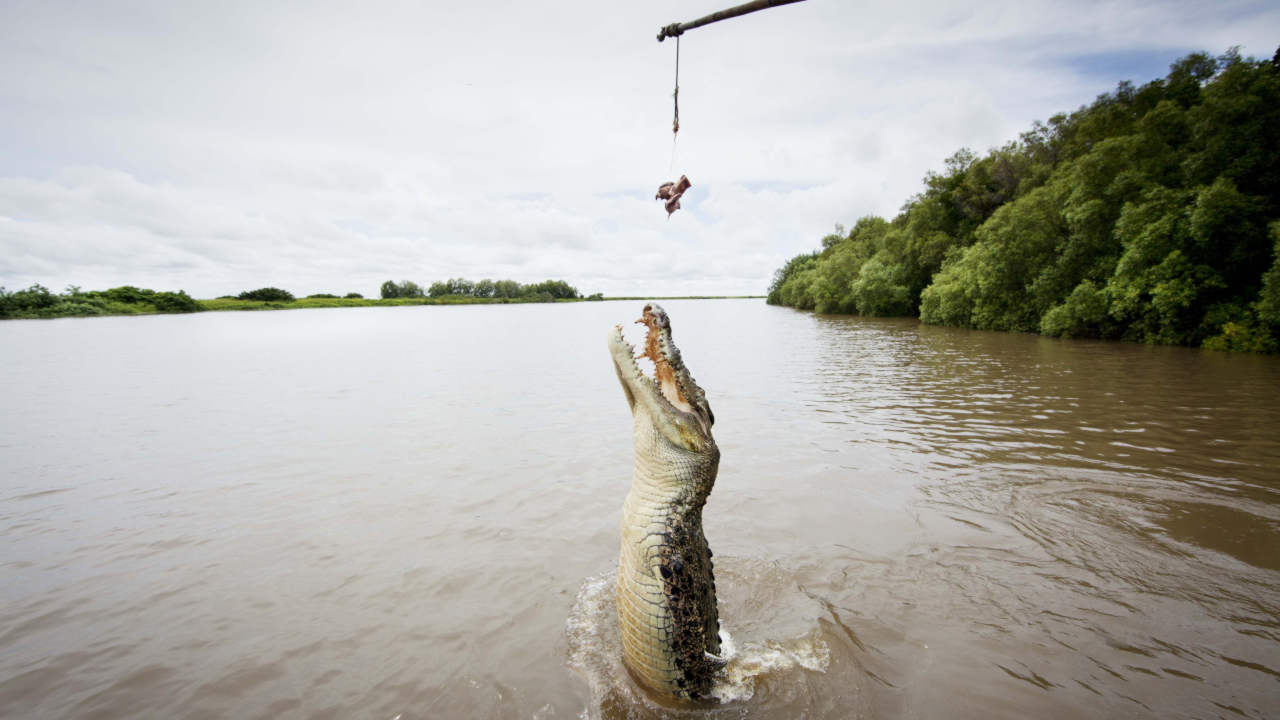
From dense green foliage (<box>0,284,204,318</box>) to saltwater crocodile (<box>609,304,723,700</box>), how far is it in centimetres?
7557

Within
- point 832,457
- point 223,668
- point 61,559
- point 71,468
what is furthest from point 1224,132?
point 71,468

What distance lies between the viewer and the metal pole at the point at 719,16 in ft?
10.7

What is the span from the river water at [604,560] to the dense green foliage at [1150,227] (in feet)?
36.0

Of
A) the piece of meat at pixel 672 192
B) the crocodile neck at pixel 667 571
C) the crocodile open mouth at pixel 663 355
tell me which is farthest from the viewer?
the piece of meat at pixel 672 192

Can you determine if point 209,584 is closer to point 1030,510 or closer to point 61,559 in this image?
point 61,559

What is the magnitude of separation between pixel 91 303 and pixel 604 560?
81.3 metres

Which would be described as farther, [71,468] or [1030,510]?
[71,468]

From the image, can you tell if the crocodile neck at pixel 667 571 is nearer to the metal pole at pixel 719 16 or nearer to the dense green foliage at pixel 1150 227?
the metal pole at pixel 719 16

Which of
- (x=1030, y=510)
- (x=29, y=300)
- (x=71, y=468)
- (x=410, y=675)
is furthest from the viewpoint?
(x=29, y=300)

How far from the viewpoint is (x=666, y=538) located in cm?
298

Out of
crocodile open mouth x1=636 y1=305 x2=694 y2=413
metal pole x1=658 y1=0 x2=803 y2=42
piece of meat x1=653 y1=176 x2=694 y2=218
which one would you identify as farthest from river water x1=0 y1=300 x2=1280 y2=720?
metal pole x1=658 y1=0 x2=803 y2=42

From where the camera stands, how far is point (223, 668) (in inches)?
140

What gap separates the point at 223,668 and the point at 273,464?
16.9 feet

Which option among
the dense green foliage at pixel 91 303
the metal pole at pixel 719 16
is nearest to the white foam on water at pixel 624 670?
the metal pole at pixel 719 16
